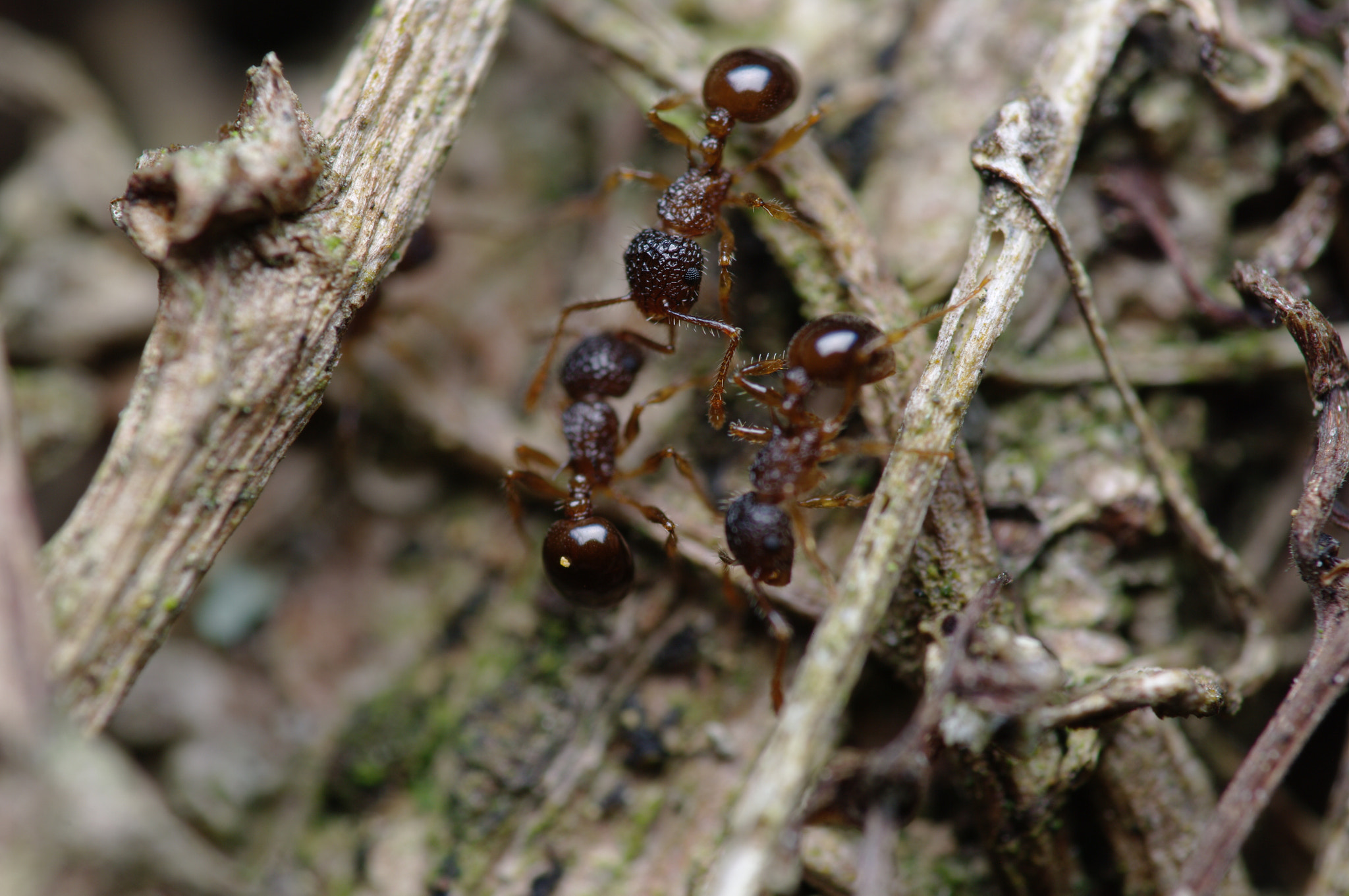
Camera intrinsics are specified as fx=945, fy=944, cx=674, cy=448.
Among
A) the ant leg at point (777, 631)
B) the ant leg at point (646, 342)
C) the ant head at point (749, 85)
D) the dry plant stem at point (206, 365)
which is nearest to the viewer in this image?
the dry plant stem at point (206, 365)

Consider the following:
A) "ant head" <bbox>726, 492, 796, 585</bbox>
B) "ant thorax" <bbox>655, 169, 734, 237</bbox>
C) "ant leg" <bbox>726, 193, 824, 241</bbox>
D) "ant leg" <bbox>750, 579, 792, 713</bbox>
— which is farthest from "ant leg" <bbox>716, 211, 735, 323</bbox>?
"ant leg" <bbox>750, 579, 792, 713</bbox>

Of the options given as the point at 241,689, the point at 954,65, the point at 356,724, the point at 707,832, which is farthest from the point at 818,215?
the point at 241,689

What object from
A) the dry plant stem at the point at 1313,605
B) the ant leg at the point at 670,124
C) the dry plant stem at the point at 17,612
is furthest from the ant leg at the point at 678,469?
the dry plant stem at the point at 17,612

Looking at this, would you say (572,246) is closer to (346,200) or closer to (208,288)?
(346,200)

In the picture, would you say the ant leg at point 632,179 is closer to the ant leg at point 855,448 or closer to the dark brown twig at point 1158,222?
the ant leg at point 855,448

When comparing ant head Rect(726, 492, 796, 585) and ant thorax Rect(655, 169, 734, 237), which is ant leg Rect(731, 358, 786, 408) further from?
ant thorax Rect(655, 169, 734, 237)

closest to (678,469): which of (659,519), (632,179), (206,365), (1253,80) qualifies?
(659,519)

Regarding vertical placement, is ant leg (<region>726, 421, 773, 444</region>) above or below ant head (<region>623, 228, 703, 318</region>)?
below
